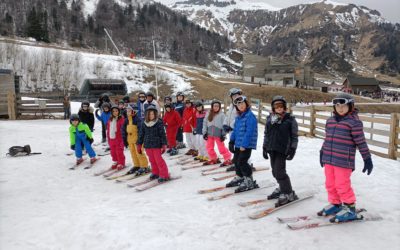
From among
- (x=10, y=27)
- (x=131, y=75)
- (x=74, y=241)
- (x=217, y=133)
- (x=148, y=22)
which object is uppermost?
(x=148, y=22)

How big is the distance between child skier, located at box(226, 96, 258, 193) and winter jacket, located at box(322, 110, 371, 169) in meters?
1.48

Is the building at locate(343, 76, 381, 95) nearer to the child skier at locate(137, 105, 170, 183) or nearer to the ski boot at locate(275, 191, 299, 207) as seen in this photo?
the child skier at locate(137, 105, 170, 183)

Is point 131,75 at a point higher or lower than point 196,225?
higher

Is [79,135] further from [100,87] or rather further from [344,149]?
[100,87]

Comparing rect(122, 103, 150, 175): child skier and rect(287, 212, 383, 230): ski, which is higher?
rect(122, 103, 150, 175): child skier

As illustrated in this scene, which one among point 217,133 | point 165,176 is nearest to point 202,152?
point 217,133

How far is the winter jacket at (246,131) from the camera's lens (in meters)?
5.56

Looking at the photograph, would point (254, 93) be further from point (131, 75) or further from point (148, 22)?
point (148, 22)

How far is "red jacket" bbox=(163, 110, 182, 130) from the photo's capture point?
933 cm

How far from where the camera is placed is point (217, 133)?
25.1ft

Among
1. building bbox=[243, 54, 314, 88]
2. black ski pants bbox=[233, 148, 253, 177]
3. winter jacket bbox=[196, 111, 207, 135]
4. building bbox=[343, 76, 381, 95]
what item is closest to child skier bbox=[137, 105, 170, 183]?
black ski pants bbox=[233, 148, 253, 177]

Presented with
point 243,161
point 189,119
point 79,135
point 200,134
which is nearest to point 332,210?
point 243,161

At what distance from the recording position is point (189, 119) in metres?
9.47

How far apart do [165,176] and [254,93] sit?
4460 cm
